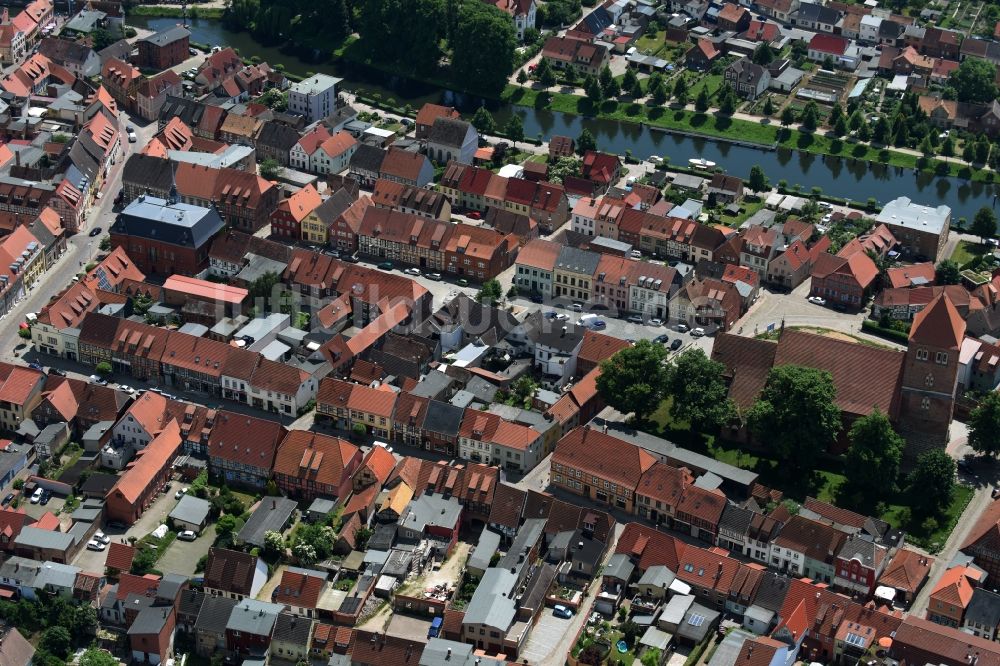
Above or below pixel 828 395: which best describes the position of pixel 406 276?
below

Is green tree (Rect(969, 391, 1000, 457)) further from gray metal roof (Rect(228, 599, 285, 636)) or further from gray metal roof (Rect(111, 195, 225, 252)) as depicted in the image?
gray metal roof (Rect(111, 195, 225, 252))

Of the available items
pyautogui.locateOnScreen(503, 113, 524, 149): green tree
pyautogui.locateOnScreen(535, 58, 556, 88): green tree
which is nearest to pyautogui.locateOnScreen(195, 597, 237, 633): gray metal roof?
pyautogui.locateOnScreen(503, 113, 524, 149): green tree

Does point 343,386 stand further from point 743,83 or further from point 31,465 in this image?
point 743,83

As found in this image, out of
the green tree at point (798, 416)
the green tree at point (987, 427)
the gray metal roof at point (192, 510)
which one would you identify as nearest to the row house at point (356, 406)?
the gray metal roof at point (192, 510)

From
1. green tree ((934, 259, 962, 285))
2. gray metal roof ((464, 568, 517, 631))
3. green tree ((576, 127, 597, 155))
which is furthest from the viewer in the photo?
green tree ((576, 127, 597, 155))

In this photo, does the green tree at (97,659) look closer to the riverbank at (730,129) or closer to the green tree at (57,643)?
the green tree at (57,643)

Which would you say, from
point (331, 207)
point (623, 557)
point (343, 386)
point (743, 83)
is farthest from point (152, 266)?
point (743, 83)
